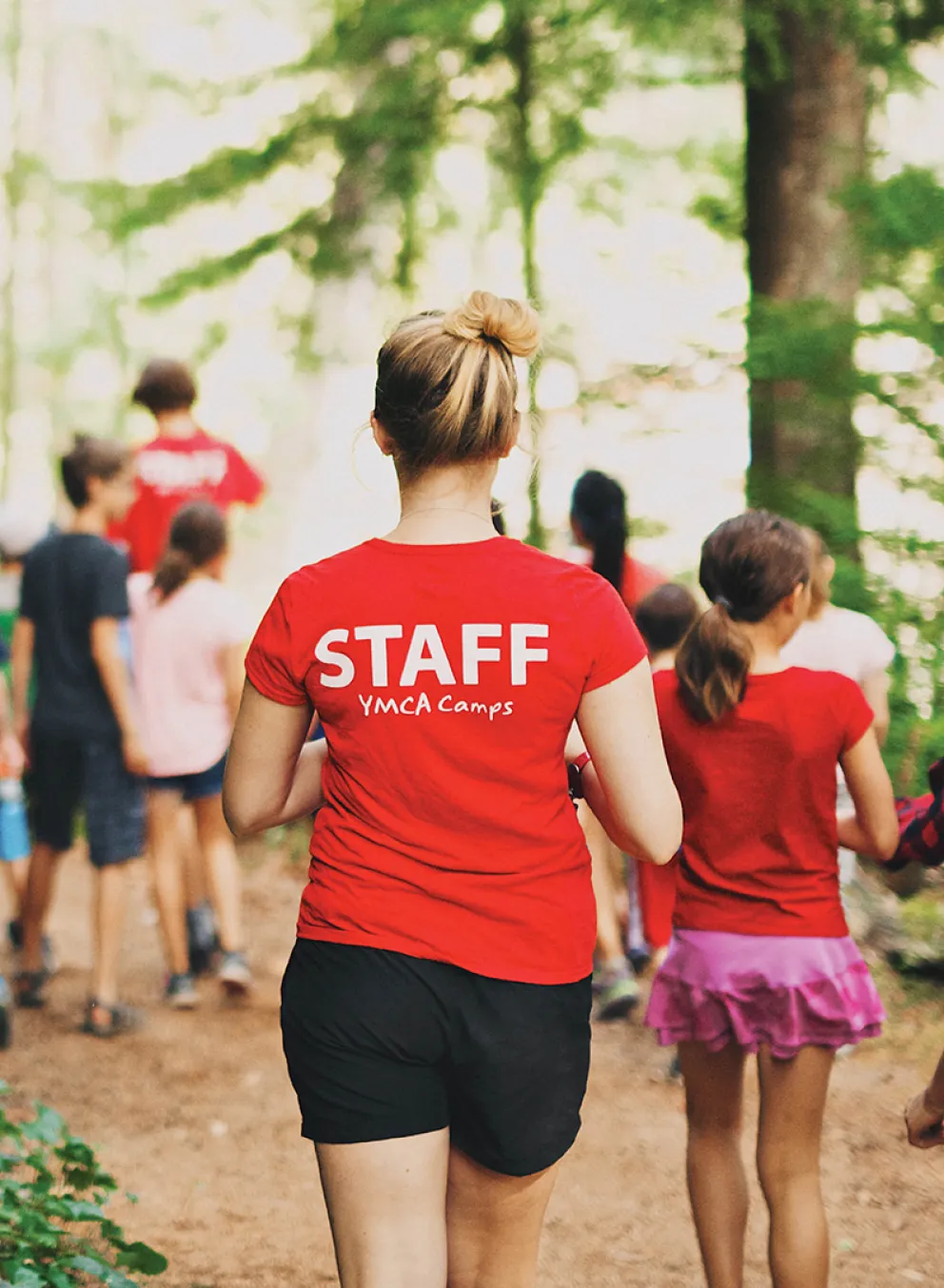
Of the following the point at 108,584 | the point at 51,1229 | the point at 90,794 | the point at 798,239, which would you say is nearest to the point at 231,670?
the point at 108,584

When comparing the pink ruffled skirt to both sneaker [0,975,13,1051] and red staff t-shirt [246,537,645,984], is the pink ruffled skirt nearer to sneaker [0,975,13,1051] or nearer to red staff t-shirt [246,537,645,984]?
red staff t-shirt [246,537,645,984]

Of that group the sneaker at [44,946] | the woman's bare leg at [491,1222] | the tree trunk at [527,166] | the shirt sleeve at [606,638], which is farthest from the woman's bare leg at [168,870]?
the shirt sleeve at [606,638]

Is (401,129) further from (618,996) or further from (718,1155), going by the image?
(718,1155)

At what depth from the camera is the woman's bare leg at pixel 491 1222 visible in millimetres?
2498

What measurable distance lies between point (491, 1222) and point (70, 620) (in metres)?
4.31

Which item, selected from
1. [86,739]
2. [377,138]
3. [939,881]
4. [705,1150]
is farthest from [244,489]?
[705,1150]

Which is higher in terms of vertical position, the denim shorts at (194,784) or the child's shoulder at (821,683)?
the child's shoulder at (821,683)

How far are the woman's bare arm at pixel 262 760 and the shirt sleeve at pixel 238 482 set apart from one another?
5.37m

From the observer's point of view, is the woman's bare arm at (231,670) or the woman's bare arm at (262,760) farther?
the woman's bare arm at (231,670)

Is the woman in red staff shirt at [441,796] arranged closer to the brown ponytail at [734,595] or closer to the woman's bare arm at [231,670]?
the brown ponytail at [734,595]

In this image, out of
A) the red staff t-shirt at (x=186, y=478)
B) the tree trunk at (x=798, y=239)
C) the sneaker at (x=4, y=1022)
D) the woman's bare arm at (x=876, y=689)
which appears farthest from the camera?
the red staff t-shirt at (x=186, y=478)

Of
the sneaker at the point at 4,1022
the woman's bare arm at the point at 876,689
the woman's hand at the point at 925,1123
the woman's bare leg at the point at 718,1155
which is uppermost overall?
the woman's bare arm at the point at 876,689

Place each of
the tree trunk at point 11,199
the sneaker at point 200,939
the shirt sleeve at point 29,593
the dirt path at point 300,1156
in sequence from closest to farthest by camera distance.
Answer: the dirt path at point 300,1156 → the shirt sleeve at point 29,593 → the sneaker at point 200,939 → the tree trunk at point 11,199

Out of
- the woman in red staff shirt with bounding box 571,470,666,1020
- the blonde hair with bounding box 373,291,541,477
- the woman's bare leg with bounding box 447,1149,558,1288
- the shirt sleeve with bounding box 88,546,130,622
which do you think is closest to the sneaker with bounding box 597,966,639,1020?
the woman in red staff shirt with bounding box 571,470,666,1020
